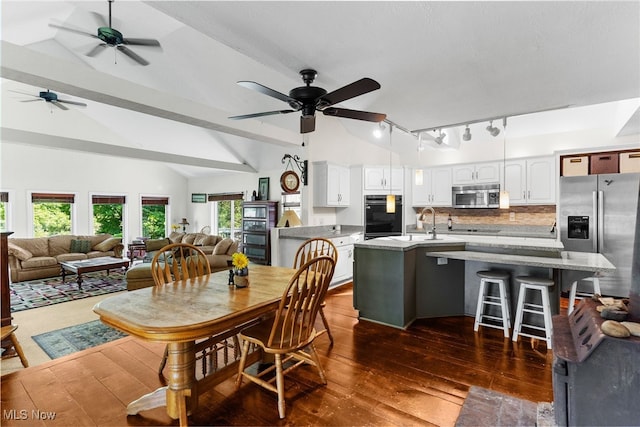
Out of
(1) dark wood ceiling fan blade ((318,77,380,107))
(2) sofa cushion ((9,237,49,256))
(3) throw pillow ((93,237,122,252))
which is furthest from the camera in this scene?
(3) throw pillow ((93,237,122,252))

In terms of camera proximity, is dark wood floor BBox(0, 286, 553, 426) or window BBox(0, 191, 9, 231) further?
window BBox(0, 191, 9, 231)

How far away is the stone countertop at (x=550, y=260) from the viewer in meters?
2.52

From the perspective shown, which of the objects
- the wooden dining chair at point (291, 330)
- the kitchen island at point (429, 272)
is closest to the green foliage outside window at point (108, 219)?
the kitchen island at point (429, 272)

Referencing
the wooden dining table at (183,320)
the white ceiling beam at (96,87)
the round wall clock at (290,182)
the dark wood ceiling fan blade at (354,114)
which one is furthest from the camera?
the round wall clock at (290,182)

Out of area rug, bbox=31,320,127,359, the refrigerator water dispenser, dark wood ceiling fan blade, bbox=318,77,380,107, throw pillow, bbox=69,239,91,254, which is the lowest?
area rug, bbox=31,320,127,359

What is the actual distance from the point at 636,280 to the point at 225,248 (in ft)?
18.1

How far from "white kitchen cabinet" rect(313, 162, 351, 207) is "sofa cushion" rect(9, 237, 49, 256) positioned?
19.7ft

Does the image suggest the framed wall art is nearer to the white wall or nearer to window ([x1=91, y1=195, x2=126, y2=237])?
the white wall

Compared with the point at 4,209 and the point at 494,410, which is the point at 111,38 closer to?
the point at 494,410

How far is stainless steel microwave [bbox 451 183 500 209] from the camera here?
17.3ft

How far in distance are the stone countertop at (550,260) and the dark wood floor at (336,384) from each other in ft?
2.50

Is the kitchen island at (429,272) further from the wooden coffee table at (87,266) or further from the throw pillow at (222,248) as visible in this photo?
the wooden coffee table at (87,266)

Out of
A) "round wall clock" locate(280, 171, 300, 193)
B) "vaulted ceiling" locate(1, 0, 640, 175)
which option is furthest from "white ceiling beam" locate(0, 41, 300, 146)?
"round wall clock" locate(280, 171, 300, 193)

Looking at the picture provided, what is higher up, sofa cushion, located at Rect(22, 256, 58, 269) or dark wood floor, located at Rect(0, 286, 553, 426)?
sofa cushion, located at Rect(22, 256, 58, 269)
